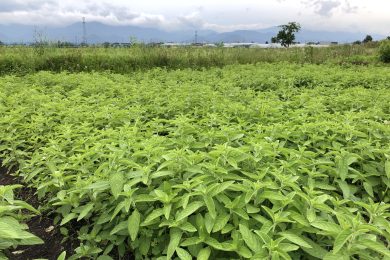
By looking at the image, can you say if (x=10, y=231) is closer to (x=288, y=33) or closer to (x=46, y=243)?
(x=46, y=243)

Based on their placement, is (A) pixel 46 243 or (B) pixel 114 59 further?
(B) pixel 114 59

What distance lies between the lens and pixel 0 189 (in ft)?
6.49

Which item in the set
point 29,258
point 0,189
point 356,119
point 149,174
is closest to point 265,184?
point 149,174

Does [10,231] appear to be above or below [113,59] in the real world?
below

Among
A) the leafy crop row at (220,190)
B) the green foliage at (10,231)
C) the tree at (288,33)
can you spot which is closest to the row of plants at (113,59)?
the leafy crop row at (220,190)

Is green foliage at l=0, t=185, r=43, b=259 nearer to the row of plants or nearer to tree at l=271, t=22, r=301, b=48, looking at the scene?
the row of plants

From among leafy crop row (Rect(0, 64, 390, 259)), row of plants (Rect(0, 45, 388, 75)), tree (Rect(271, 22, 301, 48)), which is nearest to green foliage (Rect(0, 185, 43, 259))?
leafy crop row (Rect(0, 64, 390, 259))

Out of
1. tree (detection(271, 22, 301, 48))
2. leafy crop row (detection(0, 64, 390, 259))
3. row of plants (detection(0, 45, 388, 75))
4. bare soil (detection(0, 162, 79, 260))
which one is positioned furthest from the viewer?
tree (detection(271, 22, 301, 48))

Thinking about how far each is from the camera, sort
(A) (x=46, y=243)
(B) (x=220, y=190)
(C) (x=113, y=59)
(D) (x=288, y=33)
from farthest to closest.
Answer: (D) (x=288, y=33) < (C) (x=113, y=59) < (A) (x=46, y=243) < (B) (x=220, y=190)

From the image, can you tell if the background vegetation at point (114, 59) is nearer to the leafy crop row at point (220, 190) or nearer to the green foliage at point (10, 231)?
the leafy crop row at point (220, 190)

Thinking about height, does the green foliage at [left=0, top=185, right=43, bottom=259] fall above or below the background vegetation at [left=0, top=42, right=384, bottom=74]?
below

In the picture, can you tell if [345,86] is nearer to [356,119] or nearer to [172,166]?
[356,119]

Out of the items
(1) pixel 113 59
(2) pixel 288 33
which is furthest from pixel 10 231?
(2) pixel 288 33

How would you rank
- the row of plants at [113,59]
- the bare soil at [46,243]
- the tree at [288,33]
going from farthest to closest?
the tree at [288,33], the row of plants at [113,59], the bare soil at [46,243]
